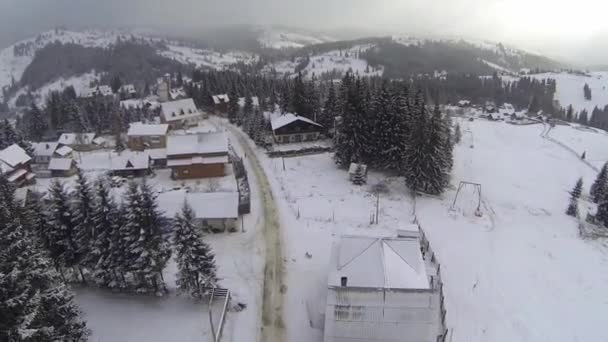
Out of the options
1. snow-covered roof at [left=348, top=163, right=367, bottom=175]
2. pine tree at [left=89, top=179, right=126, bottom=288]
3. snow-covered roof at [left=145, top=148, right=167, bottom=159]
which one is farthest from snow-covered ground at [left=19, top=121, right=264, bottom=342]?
snow-covered roof at [left=145, top=148, right=167, bottom=159]

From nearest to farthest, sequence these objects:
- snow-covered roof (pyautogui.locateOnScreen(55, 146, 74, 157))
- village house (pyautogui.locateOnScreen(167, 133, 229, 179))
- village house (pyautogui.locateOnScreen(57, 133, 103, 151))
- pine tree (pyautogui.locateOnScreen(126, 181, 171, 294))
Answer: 1. pine tree (pyautogui.locateOnScreen(126, 181, 171, 294))
2. village house (pyautogui.locateOnScreen(167, 133, 229, 179))
3. snow-covered roof (pyautogui.locateOnScreen(55, 146, 74, 157))
4. village house (pyautogui.locateOnScreen(57, 133, 103, 151))

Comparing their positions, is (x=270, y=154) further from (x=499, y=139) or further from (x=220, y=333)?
(x=499, y=139)

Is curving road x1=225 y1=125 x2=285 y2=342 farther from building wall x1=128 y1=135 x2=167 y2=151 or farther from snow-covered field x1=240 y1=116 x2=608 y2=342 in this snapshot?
building wall x1=128 y1=135 x2=167 y2=151

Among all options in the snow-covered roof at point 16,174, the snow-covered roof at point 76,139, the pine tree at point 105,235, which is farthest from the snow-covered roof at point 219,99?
the pine tree at point 105,235

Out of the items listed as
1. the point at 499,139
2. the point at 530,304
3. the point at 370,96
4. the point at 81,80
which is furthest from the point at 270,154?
the point at 81,80

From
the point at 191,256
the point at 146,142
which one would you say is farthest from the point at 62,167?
the point at 191,256

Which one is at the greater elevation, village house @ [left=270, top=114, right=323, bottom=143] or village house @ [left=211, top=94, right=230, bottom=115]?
village house @ [left=211, top=94, right=230, bottom=115]
